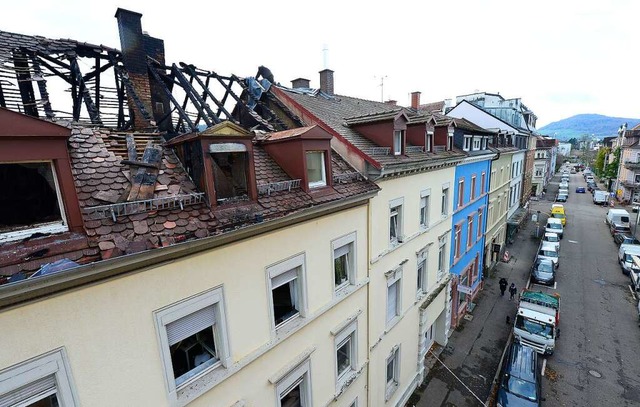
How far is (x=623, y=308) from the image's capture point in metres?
19.7

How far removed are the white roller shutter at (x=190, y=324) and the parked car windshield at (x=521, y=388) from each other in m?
13.3

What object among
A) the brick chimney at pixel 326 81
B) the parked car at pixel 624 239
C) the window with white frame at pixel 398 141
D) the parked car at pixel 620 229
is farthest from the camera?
the parked car at pixel 620 229

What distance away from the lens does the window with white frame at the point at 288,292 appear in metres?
6.77

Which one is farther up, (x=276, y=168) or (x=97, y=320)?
(x=276, y=168)

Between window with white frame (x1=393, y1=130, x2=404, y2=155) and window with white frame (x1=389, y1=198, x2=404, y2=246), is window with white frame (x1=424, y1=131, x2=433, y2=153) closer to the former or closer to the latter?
window with white frame (x1=393, y1=130, x2=404, y2=155)

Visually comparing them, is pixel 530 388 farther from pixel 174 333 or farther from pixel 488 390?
pixel 174 333

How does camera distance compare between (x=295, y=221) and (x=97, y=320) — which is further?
(x=295, y=221)

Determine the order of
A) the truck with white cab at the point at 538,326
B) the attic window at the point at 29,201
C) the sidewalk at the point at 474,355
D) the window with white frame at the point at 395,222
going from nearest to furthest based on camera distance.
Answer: the attic window at the point at 29,201 < the window with white frame at the point at 395,222 < the sidewalk at the point at 474,355 < the truck with white cab at the point at 538,326

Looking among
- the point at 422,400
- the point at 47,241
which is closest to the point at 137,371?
the point at 47,241

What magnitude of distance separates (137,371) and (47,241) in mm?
2327

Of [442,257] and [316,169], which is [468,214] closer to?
[442,257]

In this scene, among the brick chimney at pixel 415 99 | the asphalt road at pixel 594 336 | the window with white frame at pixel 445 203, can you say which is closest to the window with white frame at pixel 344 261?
the window with white frame at pixel 445 203

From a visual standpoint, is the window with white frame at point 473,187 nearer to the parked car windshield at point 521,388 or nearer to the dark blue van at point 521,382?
the dark blue van at point 521,382

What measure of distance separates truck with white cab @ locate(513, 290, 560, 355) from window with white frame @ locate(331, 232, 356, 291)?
13038mm
